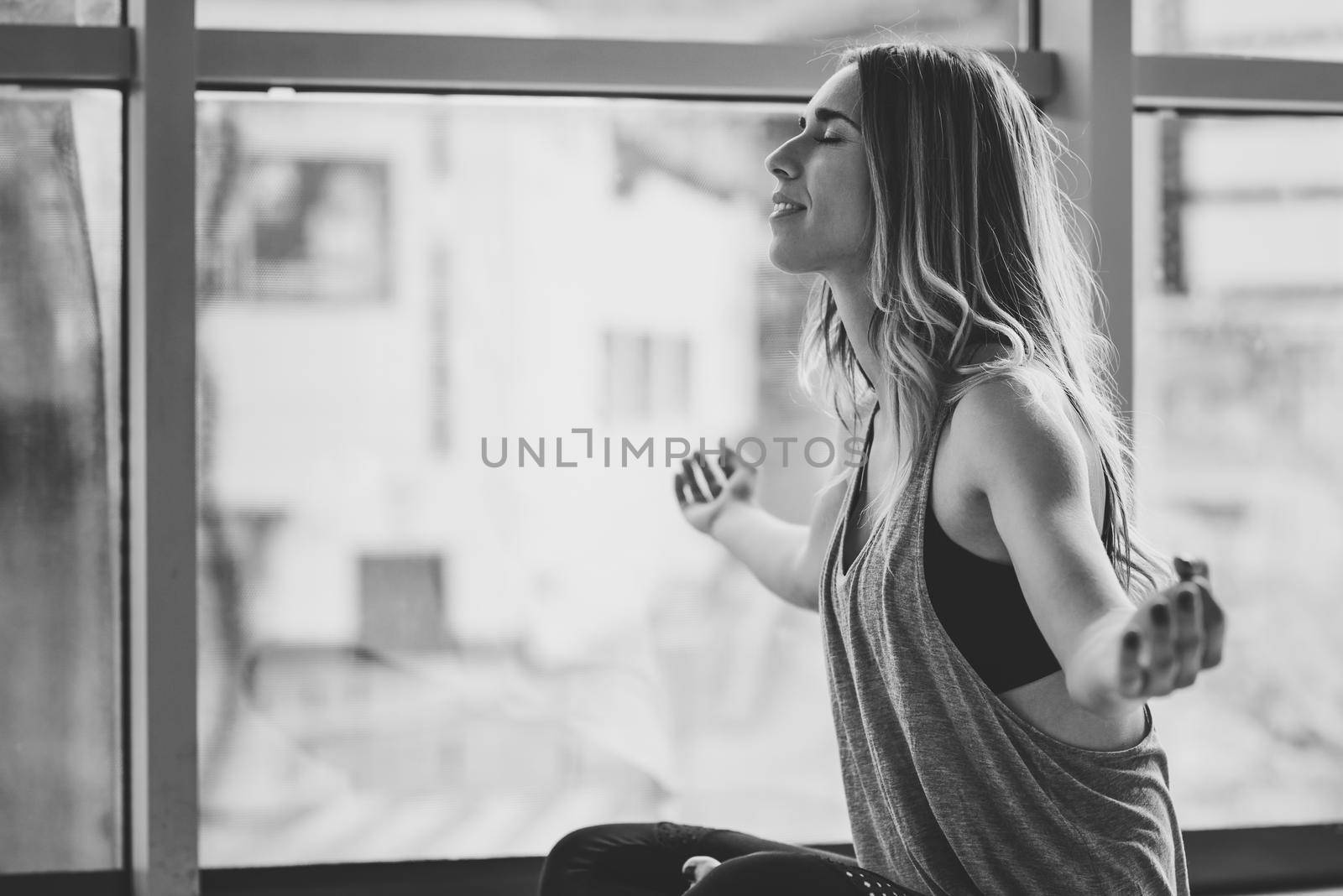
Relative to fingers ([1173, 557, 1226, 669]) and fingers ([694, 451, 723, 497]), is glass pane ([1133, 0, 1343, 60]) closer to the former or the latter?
fingers ([694, 451, 723, 497])

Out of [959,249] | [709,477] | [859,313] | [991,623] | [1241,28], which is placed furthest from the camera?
[1241,28]

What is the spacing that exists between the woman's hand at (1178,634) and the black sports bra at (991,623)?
0.26m

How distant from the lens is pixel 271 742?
1.76 meters

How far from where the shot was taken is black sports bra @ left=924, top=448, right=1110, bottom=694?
106 centimetres

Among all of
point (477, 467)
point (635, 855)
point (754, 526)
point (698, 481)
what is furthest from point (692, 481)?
point (635, 855)

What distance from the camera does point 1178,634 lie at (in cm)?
77

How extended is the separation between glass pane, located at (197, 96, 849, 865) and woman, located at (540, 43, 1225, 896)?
517 mm

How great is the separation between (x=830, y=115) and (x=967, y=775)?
27.1 inches

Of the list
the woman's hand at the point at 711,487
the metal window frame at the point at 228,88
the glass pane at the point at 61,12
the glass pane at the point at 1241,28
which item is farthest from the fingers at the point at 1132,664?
the glass pane at the point at 61,12

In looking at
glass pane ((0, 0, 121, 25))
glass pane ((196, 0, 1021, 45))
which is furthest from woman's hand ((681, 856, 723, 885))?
glass pane ((0, 0, 121, 25))

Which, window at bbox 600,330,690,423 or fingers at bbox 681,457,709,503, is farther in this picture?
window at bbox 600,330,690,423

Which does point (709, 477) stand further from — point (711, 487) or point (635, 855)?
point (635, 855)

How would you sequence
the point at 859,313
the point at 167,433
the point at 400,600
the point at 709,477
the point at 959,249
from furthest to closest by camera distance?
1. the point at 400,600
2. the point at 709,477
3. the point at 167,433
4. the point at 859,313
5. the point at 959,249

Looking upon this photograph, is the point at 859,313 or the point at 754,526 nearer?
the point at 859,313
